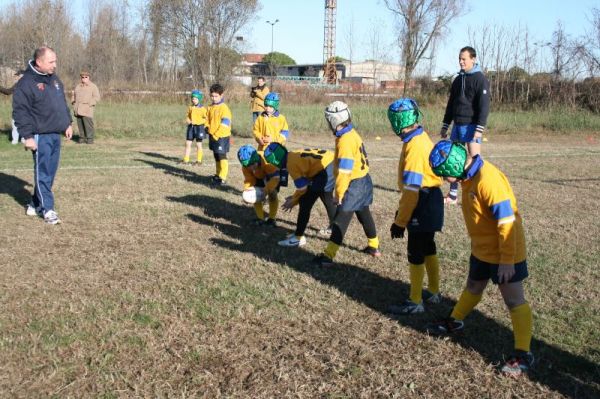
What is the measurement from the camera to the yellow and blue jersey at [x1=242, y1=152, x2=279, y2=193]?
7.02 meters

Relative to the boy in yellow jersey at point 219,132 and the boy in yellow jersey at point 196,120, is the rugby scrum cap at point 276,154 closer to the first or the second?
the boy in yellow jersey at point 219,132

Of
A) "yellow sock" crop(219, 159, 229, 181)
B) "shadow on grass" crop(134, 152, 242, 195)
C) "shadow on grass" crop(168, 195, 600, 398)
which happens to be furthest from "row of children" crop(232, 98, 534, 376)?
"yellow sock" crop(219, 159, 229, 181)

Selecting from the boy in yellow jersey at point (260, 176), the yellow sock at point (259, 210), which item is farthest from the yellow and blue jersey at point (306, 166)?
the yellow sock at point (259, 210)

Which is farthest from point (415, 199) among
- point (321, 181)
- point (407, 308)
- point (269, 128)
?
point (269, 128)

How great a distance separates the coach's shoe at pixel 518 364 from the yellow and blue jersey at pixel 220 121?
299 inches

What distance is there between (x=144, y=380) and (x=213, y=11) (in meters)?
31.5

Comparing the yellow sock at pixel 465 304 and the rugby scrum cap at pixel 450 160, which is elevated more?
the rugby scrum cap at pixel 450 160

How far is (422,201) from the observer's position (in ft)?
15.0

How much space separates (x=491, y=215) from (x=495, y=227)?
10 cm

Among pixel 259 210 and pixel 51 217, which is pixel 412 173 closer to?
pixel 259 210

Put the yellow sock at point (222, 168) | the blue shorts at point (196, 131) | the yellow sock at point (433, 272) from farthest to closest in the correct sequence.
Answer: the blue shorts at point (196, 131), the yellow sock at point (222, 168), the yellow sock at point (433, 272)

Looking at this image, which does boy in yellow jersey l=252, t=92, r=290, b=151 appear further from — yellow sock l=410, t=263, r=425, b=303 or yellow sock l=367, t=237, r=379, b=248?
yellow sock l=410, t=263, r=425, b=303

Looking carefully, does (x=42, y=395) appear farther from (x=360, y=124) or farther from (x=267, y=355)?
(x=360, y=124)

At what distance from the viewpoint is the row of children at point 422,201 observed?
3615 mm
